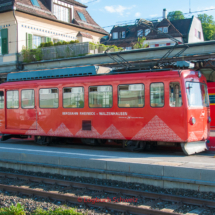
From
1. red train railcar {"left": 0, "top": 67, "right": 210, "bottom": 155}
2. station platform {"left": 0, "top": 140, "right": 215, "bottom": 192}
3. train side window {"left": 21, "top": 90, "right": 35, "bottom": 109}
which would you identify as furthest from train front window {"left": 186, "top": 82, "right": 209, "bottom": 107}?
train side window {"left": 21, "top": 90, "right": 35, "bottom": 109}

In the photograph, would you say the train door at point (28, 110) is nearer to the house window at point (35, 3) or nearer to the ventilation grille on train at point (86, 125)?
the ventilation grille on train at point (86, 125)

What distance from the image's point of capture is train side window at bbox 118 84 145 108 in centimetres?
1057

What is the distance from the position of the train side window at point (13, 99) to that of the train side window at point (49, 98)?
1497mm

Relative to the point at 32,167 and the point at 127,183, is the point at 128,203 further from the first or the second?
the point at 32,167

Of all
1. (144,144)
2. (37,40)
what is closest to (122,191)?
(144,144)

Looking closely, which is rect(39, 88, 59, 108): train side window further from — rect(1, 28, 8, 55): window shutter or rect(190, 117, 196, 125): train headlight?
rect(1, 28, 8, 55): window shutter

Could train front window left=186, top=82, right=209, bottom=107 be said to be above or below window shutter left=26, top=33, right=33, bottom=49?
below

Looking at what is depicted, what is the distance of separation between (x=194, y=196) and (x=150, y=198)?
1005 millimetres

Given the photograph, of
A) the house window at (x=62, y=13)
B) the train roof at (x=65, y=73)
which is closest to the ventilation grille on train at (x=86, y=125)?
the train roof at (x=65, y=73)

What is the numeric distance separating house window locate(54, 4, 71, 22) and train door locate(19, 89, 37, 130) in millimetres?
13767

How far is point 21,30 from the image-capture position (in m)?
22.1

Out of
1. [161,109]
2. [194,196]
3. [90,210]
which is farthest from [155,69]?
[90,210]

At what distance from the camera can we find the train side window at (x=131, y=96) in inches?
416

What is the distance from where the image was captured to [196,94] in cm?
1047
